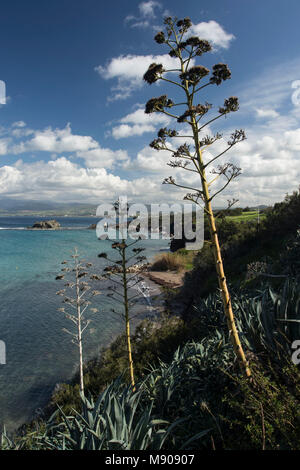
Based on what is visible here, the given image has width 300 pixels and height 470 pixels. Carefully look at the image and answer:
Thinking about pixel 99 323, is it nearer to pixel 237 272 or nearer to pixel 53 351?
pixel 53 351

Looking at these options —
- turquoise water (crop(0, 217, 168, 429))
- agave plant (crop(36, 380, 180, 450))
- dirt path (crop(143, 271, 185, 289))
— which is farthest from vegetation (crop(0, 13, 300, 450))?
dirt path (crop(143, 271, 185, 289))

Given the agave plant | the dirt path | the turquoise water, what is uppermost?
the agave plant

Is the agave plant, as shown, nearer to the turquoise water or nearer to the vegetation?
the vegetation

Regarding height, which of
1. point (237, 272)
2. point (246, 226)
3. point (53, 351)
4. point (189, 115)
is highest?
point (189, 115)

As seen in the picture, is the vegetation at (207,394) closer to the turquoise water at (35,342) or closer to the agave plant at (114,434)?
the agave plant at (114,434)

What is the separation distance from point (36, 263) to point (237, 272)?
103 feet

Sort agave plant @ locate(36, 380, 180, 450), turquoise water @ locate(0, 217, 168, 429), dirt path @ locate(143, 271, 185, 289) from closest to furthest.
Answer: agave plant @ locate(36, 380, 180, 450), turquoise water @ locate(0, 217, 168, 429), dirt path @ locate(143, 271, 185, 289)

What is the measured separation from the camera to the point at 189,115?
344 centimetres

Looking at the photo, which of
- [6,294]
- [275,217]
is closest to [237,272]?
[275,217]

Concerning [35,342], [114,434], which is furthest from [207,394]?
[35,342]

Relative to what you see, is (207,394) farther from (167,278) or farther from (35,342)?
(167,278)

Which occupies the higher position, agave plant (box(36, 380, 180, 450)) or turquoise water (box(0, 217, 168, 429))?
agave plant (box(36, 380, 180, 450))

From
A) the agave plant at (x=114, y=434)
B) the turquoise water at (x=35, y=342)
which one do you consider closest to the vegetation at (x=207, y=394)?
the agave plant at (x=114, y=434)
